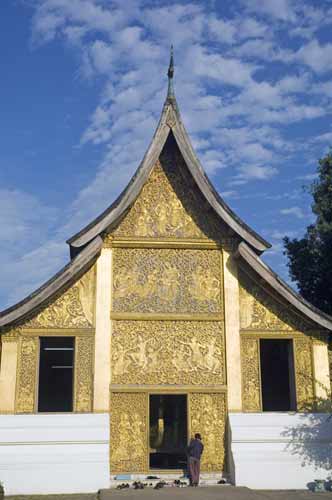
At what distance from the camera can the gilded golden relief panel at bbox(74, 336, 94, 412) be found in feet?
39.7

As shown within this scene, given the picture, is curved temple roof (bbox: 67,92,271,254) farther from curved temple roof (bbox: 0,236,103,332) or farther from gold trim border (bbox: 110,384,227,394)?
gold trim border (bbox: 110,384,227,394)

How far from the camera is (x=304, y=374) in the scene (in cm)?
1284

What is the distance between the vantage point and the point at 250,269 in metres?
13.2

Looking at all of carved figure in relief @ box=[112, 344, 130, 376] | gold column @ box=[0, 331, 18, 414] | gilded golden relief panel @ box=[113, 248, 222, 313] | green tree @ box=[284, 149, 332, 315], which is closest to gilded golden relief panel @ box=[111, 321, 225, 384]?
carved figure in relief @ box=[112, 344, 130, 376]

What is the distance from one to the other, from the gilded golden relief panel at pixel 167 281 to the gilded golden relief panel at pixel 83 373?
97 centimetres

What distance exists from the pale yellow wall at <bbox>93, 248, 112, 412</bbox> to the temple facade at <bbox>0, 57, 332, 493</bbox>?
0.02m

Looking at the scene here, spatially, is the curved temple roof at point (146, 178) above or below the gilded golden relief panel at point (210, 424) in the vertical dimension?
above

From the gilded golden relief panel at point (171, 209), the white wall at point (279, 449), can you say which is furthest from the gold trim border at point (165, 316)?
the white wall at point (279, 449)

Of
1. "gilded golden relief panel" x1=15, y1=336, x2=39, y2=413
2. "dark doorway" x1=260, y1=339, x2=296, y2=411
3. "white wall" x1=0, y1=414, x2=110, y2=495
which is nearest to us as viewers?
"white wall" x1=0, y1=414, x2=110, y2=495

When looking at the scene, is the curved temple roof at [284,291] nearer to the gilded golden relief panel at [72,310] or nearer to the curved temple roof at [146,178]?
the curved temple roof at [146,178]

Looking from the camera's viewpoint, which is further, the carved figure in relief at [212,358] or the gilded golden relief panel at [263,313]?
the gilded golden relief panel at [263,313]

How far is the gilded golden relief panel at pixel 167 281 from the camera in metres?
12.9

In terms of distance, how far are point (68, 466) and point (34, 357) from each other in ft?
7.29

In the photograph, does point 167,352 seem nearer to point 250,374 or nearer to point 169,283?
point 169,283
